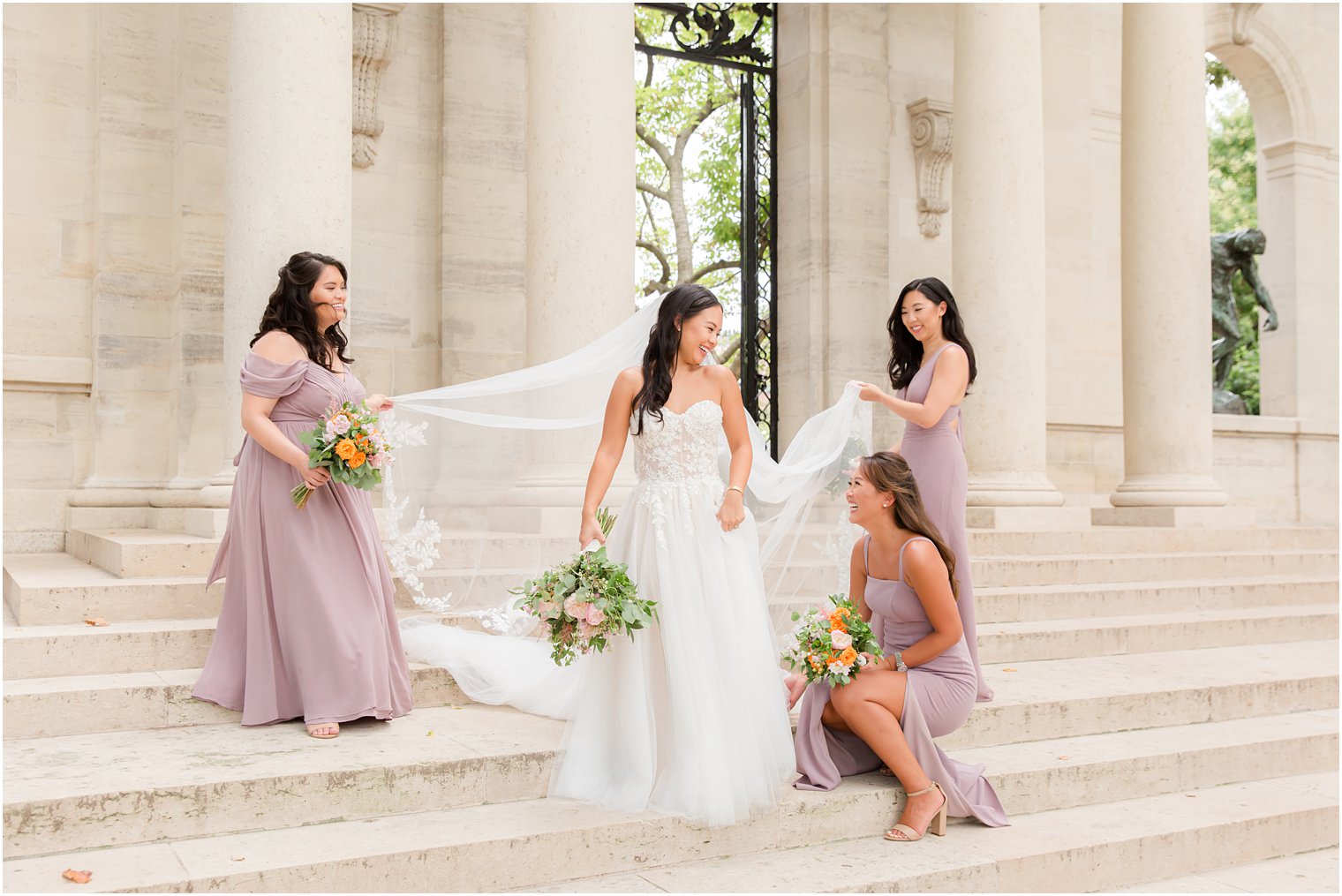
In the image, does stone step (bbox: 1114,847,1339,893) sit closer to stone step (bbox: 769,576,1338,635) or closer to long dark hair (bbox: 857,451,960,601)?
long dark hair (bbox: 857,451,960,601)

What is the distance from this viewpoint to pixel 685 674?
462 cm

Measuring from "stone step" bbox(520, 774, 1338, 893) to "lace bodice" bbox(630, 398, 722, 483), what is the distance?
1.61 m

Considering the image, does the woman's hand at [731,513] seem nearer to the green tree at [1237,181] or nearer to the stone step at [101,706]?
the stone step at [101,706]

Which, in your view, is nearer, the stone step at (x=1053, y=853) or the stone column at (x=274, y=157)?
the stone step at (x=1053, y=853)

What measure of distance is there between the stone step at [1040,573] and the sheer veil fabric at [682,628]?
29 mm

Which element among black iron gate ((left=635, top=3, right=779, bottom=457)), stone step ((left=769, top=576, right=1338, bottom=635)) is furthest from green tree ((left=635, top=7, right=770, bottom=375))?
stone step ((left=769, top=576, right=1338, bottom=635))

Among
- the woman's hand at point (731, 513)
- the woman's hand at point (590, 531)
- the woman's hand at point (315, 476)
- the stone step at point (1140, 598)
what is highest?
the woman's hand at point (315, 476)

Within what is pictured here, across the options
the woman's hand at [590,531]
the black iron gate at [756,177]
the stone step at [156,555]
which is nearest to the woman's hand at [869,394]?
the woman's hand at [590,531]

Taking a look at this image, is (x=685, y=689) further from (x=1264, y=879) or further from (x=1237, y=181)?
(x=1237, y=181)

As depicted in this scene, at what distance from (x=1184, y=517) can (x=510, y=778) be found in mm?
9160

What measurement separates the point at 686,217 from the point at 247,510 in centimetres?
1890

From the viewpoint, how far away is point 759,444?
6090 millimetres

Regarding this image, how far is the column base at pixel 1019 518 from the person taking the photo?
1060 centimetres

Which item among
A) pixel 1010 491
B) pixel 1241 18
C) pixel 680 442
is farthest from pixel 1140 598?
pixel 1241 18
